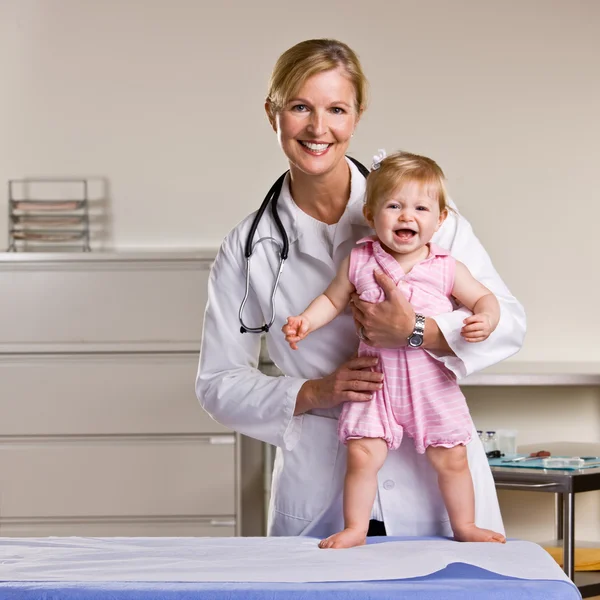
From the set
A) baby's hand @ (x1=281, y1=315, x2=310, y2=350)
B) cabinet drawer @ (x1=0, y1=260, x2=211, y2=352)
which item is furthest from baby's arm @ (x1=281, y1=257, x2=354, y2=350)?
cabinet drawer @ (x1=0, y1=260, x2=211, y2=352)

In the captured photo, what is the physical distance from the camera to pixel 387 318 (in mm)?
1504

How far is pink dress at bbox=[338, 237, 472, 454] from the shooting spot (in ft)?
5.11

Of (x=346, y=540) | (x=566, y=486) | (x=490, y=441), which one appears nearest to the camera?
(x=346, y=540)

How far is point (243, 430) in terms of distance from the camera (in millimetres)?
1693

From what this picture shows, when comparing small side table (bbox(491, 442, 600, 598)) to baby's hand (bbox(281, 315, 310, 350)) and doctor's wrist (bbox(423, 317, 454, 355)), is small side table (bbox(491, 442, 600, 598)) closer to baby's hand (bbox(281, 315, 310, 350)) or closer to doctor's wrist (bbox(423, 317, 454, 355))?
doctor's wrist (bbox(423, 317, 454, 355))

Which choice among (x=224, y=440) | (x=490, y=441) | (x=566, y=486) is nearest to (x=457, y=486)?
(x=566, y=486)

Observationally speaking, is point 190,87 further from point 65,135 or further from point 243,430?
point 243,430

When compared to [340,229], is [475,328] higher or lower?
lower

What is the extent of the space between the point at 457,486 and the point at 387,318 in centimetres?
30

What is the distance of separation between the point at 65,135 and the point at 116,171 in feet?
0.89

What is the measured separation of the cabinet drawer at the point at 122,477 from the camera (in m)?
3.56

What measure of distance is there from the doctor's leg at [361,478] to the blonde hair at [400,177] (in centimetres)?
39

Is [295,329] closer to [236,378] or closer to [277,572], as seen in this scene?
[236,378]

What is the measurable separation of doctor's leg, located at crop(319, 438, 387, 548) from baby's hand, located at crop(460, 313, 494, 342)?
231 millimetres
